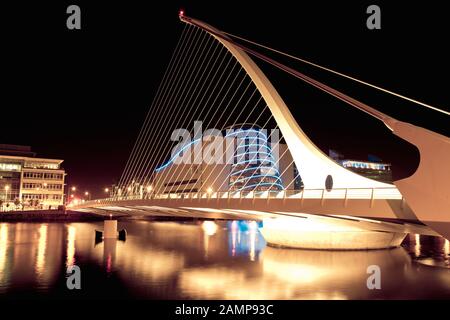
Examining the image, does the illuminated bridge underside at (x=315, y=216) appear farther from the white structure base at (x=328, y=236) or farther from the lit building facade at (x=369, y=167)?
the lit building facade at (x=369, y=167)

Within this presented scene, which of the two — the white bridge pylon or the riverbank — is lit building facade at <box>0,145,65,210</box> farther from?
the white bridge pylon

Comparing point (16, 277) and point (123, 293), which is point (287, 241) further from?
point (16, 277)

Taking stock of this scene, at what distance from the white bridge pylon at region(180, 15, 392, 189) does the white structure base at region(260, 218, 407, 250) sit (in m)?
4.84

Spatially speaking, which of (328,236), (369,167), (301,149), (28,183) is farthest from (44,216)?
(369,167)

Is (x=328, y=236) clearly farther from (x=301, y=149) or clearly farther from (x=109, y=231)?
(x=109, y=231)

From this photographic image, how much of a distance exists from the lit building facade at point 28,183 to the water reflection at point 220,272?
2258 inches

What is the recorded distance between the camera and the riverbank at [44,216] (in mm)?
65562

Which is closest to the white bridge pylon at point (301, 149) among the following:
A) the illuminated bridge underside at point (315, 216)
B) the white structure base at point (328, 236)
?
the illuminated bridge underside at point (315, 216)

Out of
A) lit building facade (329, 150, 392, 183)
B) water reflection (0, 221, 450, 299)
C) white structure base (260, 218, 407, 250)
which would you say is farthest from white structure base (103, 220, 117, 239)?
lit building facade (329, 150, 392, 183)

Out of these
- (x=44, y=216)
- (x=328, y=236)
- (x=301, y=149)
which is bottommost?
(x=44, y=216)

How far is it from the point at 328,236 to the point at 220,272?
8.14m

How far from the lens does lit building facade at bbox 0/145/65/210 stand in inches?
3420

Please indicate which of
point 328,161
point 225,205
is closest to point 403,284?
point 328,161

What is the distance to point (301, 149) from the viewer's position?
24.6 metres
